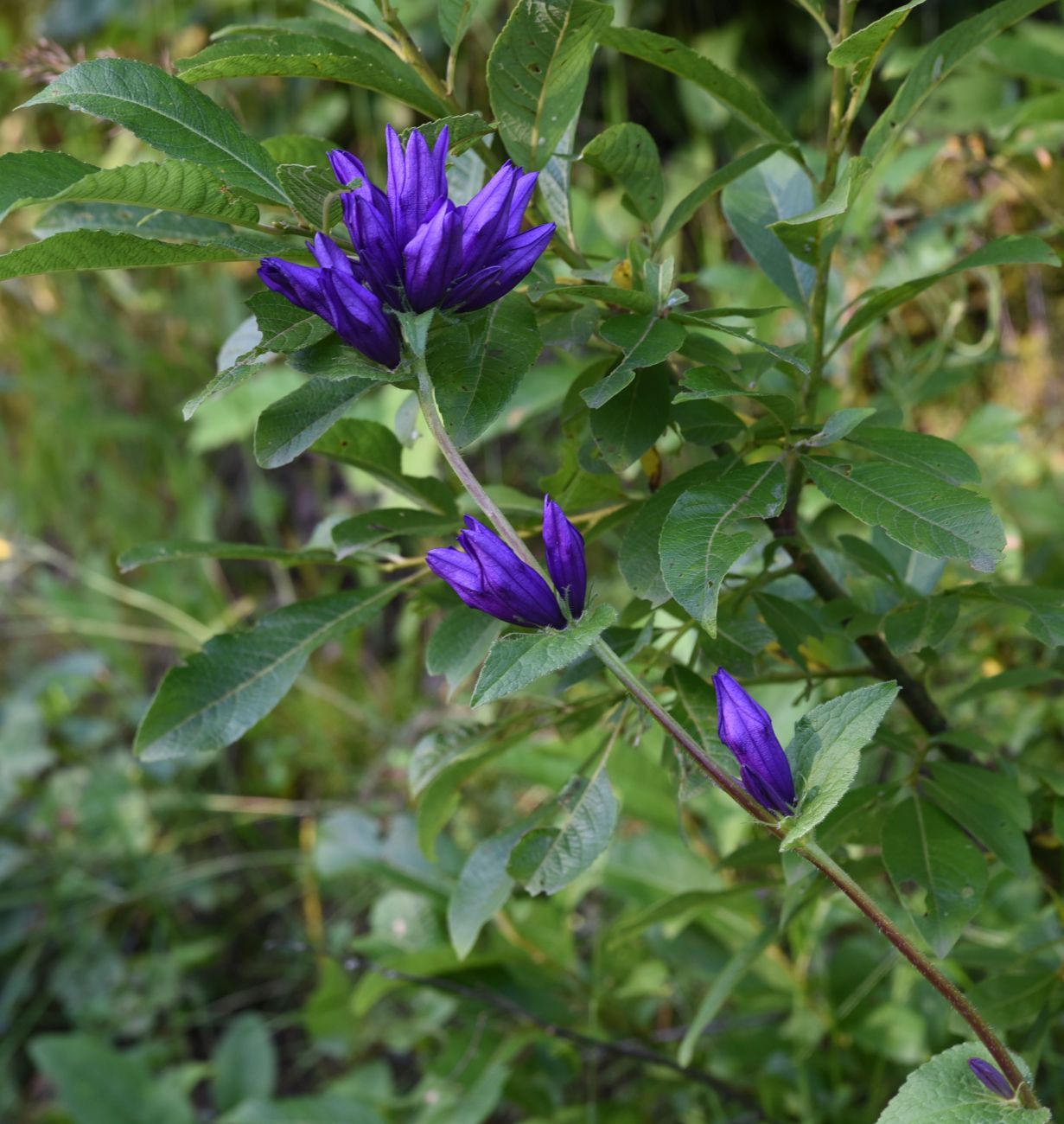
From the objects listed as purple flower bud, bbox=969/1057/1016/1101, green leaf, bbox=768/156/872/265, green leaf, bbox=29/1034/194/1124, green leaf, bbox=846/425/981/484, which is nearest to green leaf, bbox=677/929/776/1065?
purple flower bud, bbox=969/1057/1016/1101

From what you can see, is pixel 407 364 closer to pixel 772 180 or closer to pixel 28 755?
pixel 772 180

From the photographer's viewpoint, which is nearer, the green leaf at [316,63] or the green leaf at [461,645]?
the green leaf at [316,63]

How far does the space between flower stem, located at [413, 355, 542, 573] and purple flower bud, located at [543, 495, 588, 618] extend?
0.01 meters

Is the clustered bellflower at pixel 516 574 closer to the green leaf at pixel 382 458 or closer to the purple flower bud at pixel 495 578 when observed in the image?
the purple flower bud at pixel 495 578

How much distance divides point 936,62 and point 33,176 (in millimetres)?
526

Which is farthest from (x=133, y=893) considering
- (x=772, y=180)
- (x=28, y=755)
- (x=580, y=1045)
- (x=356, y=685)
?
(x=772, y=180)

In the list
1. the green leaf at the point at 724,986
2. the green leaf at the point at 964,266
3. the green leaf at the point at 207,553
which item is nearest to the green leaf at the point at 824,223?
the green leaf at the point at 964,266

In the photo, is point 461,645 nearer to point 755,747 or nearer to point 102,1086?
point 755,747

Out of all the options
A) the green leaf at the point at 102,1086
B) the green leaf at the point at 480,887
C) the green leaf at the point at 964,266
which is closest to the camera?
the green leaf at the point at 964,266

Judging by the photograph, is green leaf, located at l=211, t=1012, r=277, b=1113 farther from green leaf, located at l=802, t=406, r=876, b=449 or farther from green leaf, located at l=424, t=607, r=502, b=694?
green leaf, located at l=802, t=406, r=876, b=449

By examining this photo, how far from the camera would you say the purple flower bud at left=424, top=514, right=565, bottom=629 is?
0.55 meters

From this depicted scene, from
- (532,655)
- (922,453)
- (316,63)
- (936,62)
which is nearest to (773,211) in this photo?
(936,62)

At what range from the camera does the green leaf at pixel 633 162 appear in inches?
26.8

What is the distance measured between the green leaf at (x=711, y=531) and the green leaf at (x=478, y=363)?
0.11m
